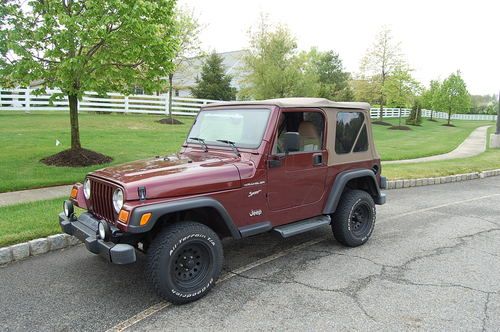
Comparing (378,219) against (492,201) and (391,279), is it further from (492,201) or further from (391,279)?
(492,201)

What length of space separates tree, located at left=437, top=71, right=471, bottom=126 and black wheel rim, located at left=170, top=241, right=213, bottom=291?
46.2 meters

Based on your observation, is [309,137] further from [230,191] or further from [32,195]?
[32,195]

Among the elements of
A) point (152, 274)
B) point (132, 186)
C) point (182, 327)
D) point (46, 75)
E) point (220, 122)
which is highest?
point (46, 75)

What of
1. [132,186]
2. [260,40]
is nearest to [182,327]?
[132,186]

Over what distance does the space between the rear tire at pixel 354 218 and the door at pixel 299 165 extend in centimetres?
48

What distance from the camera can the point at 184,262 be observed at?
3865mm

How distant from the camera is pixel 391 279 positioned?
4402 mm

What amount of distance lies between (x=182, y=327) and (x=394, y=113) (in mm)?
50187

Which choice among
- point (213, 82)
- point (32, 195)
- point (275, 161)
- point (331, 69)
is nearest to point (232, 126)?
point (275, 161)

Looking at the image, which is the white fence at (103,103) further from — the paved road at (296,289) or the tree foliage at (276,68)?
the paved road at (296,289)

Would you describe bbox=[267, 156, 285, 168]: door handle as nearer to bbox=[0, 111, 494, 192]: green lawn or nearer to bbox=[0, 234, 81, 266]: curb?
bbox=[0, 234, 81, 266]: curb

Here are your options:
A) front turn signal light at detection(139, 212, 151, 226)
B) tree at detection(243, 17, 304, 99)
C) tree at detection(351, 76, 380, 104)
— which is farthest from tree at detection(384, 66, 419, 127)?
front turn signal light at detection(139, 212, 151, 226)

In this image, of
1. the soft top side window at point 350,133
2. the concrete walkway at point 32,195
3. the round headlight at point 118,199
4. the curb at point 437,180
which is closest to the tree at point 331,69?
the curb at point 437,180

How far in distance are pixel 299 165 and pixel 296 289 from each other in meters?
1.42
